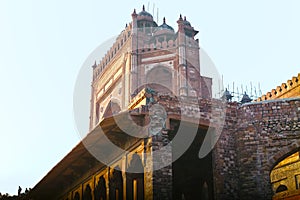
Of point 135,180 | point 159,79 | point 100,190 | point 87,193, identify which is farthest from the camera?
point 159,79

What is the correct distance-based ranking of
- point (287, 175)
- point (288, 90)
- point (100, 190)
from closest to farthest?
point (100, 190)
point (287, 175)
point (288, 90)

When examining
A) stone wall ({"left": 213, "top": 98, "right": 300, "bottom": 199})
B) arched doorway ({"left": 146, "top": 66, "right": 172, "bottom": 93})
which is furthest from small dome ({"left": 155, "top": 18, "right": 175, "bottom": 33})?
stone wall ({"left": 213, "top": 98, "right": 300, "bottom": 199})

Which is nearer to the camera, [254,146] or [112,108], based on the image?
[254,146]

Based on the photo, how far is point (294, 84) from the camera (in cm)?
1800

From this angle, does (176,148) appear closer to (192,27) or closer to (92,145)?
(92,145)

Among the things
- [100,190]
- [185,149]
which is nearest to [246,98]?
[185,149]

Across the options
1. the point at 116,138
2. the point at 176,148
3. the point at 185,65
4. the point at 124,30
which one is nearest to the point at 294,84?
the point at 185,65

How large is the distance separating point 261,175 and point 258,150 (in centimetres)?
60

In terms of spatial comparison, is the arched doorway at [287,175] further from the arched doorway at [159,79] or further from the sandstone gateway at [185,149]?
the arched doorway at [159,79]

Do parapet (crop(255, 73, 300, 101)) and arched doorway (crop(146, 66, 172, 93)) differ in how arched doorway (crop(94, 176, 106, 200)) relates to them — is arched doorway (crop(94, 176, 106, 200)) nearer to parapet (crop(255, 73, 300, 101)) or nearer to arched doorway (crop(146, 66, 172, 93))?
parapet (crop(255, 73, 300, 101))

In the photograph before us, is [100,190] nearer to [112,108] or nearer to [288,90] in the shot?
[288,90]

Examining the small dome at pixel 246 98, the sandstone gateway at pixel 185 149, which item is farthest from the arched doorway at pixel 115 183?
the small dome at pixel 246 98

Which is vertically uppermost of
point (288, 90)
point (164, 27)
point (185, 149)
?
point (164, 27)

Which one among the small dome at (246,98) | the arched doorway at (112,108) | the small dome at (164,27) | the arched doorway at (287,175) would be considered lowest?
the arched doorway at (287,175)
